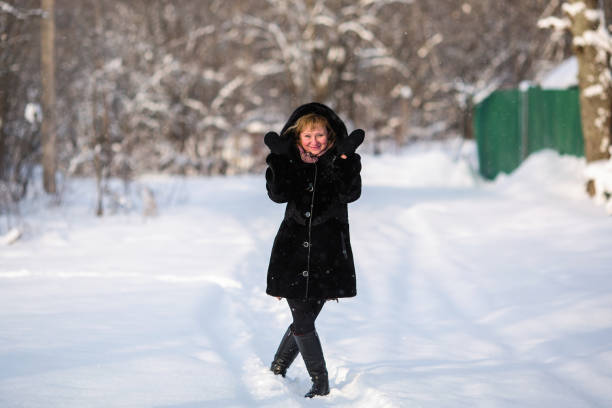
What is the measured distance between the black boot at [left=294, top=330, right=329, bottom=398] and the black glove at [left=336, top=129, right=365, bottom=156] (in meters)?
1.00

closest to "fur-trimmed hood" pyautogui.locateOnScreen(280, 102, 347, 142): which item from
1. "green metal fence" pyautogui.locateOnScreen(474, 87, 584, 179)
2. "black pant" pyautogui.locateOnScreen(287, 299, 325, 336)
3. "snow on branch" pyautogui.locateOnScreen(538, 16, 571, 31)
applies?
"black pant" pyautogui.locateOnScreen(287, 299, 325, 336)

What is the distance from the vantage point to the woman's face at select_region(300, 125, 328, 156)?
327cm

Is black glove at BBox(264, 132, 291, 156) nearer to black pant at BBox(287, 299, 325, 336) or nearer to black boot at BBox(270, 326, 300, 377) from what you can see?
black pant at BBox(287, 299, 325, 336)

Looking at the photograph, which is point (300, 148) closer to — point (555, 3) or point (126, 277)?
point (126, 277)

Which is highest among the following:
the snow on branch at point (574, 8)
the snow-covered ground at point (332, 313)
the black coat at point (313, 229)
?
the snow on branch at point (574, 8)

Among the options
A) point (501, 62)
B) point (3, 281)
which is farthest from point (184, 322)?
point (501, 62)

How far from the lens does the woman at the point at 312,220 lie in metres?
3.21

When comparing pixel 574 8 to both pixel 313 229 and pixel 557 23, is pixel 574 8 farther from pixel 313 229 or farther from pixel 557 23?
pixel 313 229

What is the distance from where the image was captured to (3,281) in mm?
5281

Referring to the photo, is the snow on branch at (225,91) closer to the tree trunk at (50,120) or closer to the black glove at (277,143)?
the tree trunk at (50,120)

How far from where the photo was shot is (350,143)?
10.7 ft

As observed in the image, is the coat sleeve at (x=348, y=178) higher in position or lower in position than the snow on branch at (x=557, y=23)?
lower

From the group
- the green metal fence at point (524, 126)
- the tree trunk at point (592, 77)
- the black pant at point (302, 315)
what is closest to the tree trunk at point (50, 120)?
the tree trunk at point (592, 77)

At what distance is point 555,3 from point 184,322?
76.2 feet
